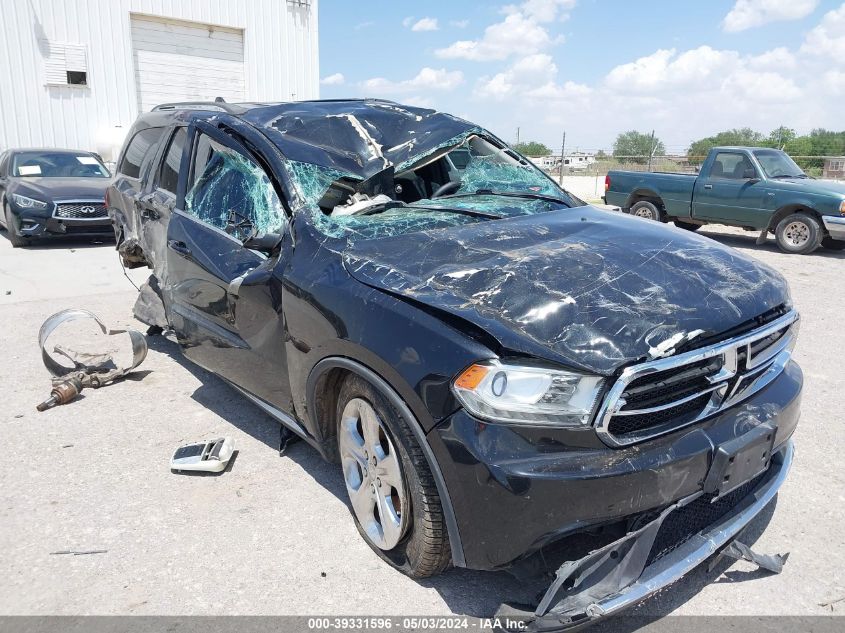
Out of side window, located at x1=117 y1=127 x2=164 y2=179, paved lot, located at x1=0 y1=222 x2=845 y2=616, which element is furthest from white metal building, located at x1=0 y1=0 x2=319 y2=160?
paved lot, located at x1=0 y1=222 x2=845 y2=616

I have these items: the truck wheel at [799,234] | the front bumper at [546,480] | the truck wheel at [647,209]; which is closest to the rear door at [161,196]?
the front bumper at [546,480]

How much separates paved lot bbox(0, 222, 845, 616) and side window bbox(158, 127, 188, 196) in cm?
144

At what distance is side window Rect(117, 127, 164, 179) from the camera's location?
4812 millimetres

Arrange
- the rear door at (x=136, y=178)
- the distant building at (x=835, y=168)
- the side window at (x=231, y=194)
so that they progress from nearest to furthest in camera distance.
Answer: the side window at (x=231, y=194) < the rear door at (x=136, y=178) < the distant building at (x=835, y=168)

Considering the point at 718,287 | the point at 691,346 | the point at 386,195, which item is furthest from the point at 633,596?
the point at 386,195

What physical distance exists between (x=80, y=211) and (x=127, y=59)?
8.39 m

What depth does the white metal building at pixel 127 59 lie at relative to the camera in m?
15.2

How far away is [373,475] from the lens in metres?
2.61

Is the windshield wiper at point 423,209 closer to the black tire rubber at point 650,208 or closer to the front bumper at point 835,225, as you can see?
the front bumper at point 835,225

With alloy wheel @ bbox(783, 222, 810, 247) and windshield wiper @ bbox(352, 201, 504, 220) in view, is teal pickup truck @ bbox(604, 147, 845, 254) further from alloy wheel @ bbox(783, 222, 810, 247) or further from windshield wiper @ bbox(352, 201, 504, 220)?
windshield wiper @ bbox(352, 201, 504, 220)

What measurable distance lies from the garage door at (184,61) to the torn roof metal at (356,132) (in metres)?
14.6

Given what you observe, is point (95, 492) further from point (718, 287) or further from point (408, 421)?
point (718, 287)

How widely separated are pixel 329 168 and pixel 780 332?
2.20 m

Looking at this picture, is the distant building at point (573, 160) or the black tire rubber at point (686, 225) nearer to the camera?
the black tire rubber at point (686, 225)
